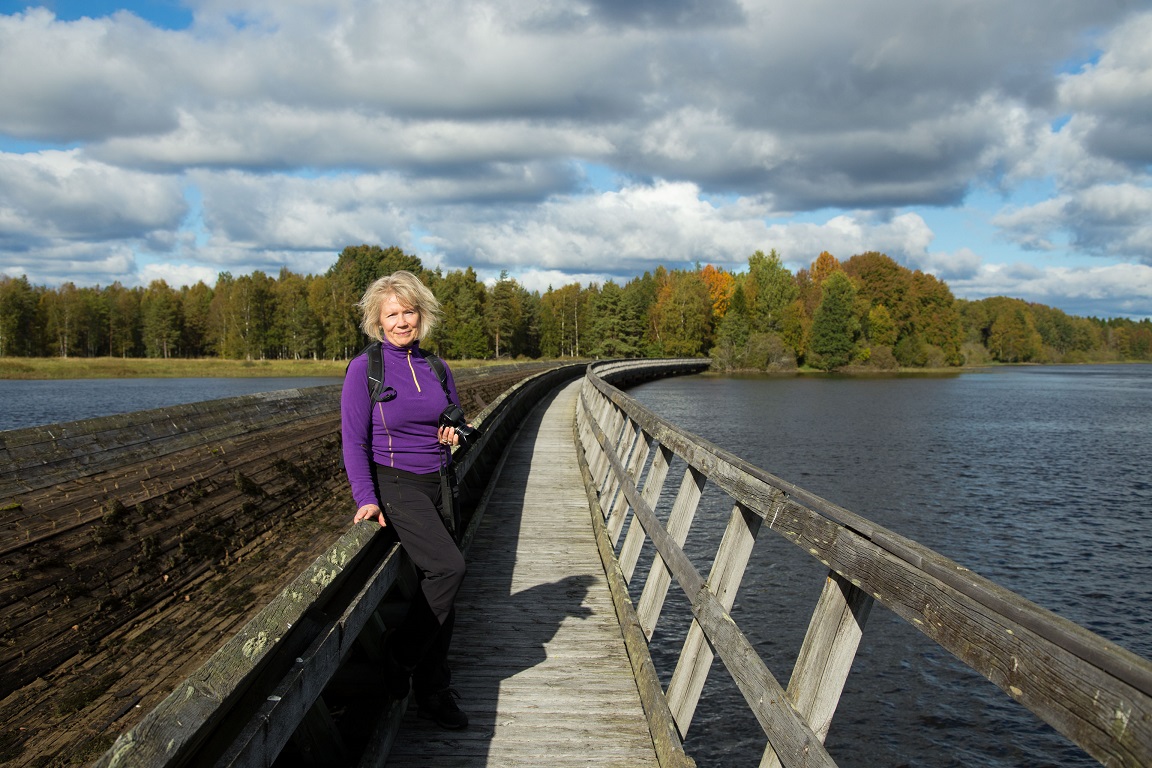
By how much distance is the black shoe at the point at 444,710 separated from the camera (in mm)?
4008

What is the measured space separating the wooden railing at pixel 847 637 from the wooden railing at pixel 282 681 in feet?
4.49

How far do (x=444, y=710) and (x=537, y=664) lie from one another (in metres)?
0.99

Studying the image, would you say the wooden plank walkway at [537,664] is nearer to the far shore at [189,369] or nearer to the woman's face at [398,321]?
the woman's face at [398,321]

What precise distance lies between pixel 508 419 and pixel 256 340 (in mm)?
92655

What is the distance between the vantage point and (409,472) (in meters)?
3.94

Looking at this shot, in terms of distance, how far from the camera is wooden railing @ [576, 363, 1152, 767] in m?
1.36

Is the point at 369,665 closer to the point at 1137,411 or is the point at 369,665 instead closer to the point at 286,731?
the point at 286,731

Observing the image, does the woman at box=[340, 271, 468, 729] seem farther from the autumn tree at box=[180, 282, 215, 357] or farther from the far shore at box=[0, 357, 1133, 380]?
the autumn tree at box=[180, 282, 215, 357]

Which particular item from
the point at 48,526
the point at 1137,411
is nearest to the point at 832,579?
the point at 48,526

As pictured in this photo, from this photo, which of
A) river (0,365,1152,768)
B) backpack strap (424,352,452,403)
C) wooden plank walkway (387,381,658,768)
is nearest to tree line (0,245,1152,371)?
river (0,365,1152,768)

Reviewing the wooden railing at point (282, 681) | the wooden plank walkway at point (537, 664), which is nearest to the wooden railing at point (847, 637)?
the wooden plank walkway at point (537, 664)

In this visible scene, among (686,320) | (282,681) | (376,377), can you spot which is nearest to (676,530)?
(376,377)

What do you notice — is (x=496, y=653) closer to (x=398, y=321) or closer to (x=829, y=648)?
(x=398, y=321)

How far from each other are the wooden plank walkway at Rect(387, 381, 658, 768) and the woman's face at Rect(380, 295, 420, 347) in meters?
1.86
